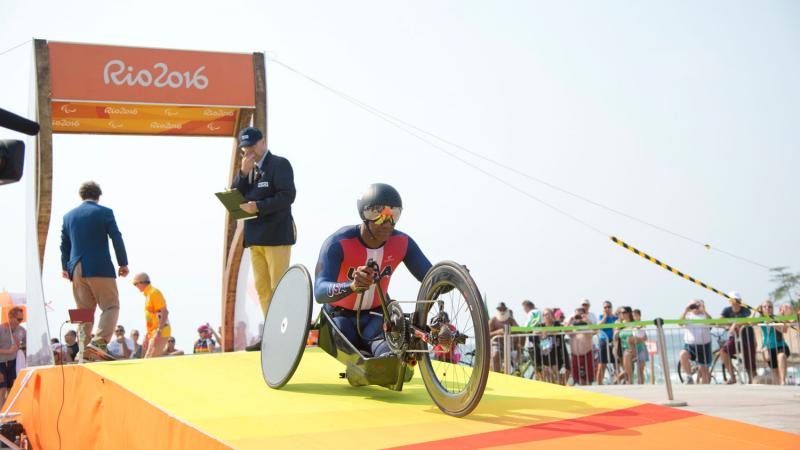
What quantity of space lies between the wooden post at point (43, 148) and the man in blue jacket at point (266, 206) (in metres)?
3.11

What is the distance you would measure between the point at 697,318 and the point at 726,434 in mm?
9526

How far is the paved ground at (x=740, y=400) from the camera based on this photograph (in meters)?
8.20

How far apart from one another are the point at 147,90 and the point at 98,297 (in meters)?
3.04

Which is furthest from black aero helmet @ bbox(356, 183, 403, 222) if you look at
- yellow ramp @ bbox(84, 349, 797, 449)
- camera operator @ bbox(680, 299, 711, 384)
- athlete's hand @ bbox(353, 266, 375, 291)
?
camera operator @ bbox(680, 299, 711, 384)

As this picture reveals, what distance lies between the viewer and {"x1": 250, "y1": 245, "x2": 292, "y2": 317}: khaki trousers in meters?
7.09

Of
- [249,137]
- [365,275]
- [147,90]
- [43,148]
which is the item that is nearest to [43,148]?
[43,148]

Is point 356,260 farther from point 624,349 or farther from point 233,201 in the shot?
point 624,349

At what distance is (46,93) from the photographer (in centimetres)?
914

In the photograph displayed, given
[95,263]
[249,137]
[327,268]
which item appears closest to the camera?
[327,268]

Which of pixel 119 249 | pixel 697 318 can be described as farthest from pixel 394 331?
pixel 697 318

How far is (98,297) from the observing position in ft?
25.7

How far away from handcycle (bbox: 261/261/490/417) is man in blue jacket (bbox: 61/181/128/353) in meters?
3.05

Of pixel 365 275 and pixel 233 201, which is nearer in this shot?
pixel 365 275

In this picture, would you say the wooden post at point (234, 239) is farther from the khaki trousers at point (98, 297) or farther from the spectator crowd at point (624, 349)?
the spectator crowd at point (624, 349)
